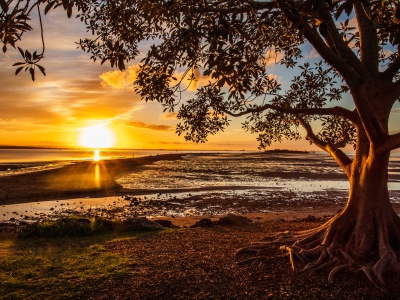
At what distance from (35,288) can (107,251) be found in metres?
2.76

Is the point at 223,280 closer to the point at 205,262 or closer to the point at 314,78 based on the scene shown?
the point at 205,262

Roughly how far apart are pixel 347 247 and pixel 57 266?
697cm

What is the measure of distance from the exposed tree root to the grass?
3.35 m

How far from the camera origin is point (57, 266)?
7.77 meters

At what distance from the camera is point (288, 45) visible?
458 inches

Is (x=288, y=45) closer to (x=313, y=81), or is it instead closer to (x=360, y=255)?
(x=313, y=81)

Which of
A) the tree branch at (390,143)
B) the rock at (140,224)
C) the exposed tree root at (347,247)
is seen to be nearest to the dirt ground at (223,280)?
the exposed tree root at (347,247)

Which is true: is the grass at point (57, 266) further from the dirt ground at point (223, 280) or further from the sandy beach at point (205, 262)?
the dirt ground at point (223, 280)

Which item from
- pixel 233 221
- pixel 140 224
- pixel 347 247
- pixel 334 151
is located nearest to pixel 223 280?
pixel 347 247

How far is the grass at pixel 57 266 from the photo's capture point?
638 centimetres

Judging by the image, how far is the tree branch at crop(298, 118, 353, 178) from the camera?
9260 mm

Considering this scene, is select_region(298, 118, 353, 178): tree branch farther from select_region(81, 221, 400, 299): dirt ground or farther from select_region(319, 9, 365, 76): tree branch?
select_region(81, 221, 400, 299): dirt ground

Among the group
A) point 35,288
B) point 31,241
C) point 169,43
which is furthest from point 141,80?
point 31,241

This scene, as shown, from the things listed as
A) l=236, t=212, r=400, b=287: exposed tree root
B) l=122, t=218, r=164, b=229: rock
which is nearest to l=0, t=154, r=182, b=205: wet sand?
l=122, t=218, r=164, b=229: rock
